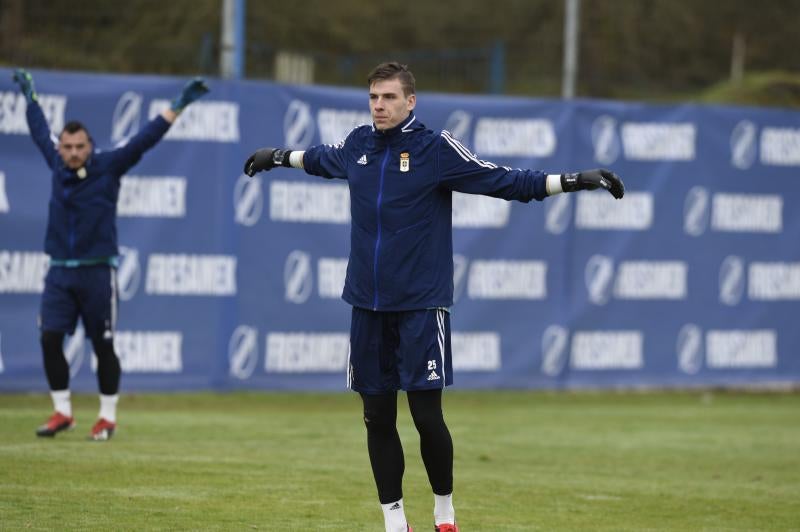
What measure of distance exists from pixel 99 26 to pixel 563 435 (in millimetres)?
6844

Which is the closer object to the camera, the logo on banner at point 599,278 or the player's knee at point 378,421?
the player's knee at point 378,421

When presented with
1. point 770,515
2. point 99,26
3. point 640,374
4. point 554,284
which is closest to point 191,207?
point 99,26

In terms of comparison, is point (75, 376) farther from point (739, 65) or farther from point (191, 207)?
point (739, 65)

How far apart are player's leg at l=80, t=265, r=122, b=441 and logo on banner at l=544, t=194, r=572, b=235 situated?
6.03 meters

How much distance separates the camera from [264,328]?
46.0 ft

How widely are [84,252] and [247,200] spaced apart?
3.81 m

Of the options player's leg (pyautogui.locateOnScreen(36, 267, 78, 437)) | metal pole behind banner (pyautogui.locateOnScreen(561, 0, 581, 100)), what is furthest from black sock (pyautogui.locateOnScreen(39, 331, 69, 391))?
metal pole behind banner (pyautogui.locateOnScreen(561, 0, 581, 100))

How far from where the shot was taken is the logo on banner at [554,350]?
1528 centimetres

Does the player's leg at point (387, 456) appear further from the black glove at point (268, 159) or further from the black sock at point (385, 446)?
the black glove at point (268, 159)

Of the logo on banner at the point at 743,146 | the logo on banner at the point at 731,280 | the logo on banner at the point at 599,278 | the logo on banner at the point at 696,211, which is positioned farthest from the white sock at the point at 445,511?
the logo on banner at the point at 743,146

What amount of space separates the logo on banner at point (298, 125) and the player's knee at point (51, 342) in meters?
4.23

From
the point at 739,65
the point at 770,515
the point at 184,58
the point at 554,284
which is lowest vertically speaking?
the point at 770,515

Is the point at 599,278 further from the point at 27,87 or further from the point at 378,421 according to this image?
the point at 378,421

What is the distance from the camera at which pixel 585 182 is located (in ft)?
22.4
